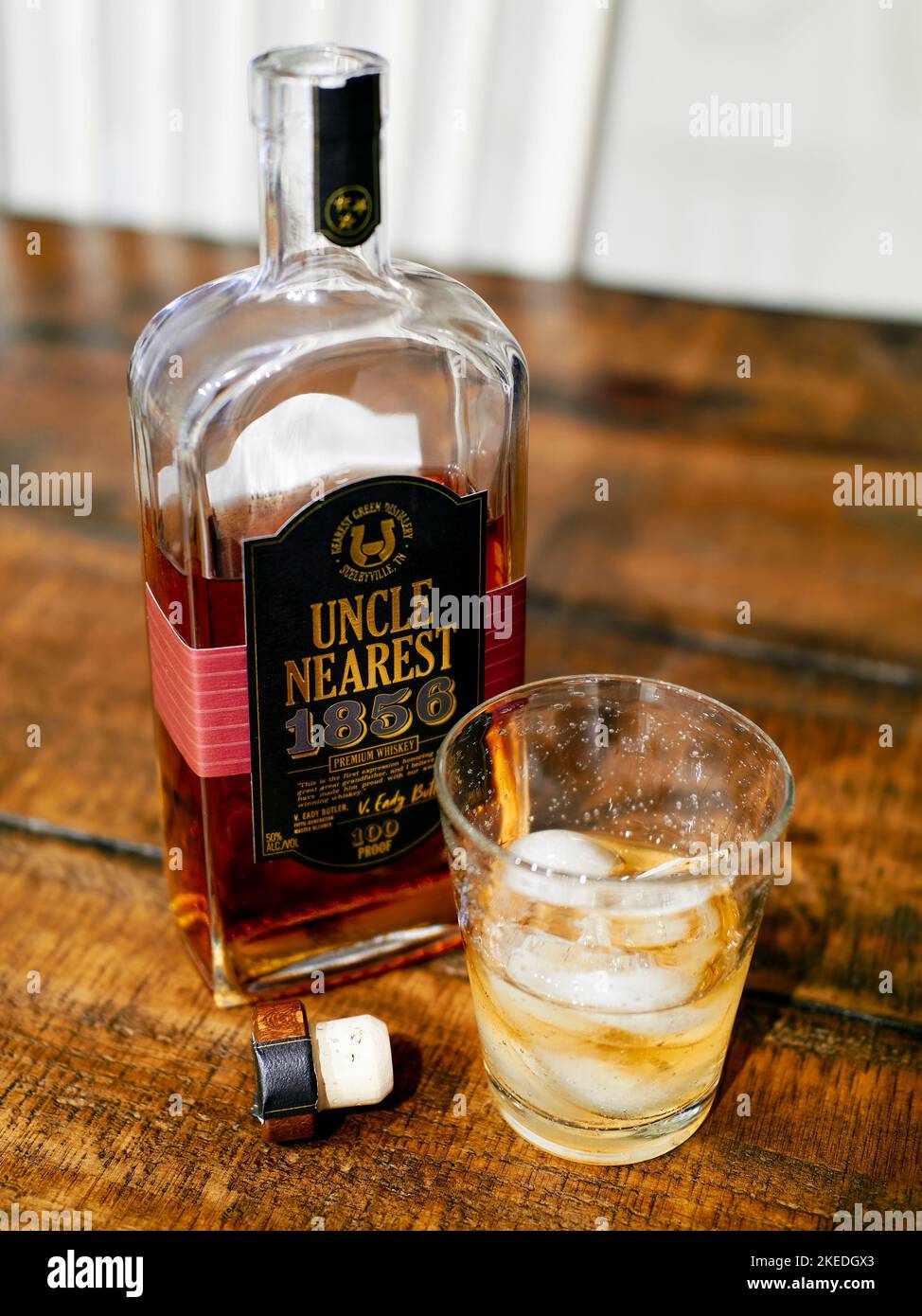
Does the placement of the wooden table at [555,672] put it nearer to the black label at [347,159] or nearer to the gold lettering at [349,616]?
the gold lettering at [349,616]

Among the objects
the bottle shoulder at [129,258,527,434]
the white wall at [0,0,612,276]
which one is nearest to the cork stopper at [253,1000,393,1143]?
the bottle shoulder at [129,258,527,434]

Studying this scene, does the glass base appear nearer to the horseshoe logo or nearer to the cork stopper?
the cork stopper

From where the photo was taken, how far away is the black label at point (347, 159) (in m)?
0.52

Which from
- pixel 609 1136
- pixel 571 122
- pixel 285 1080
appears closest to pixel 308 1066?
pixel 285 1080

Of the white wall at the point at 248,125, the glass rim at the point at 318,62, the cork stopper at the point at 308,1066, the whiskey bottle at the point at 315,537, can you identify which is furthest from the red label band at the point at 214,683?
the white wall at the point at 248,125

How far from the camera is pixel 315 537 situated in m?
0.57

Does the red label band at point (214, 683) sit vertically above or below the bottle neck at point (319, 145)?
below

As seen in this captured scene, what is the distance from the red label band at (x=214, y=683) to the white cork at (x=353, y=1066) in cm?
12

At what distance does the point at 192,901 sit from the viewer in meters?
0.65

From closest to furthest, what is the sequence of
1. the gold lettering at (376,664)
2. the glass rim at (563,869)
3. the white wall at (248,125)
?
1. the glass rim at (563,869)
2. the gold lettering at (376,664)
3. the white wall at (248,125)

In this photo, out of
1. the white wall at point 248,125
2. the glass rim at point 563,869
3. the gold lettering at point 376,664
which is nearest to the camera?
the glass rim at point 563,869
